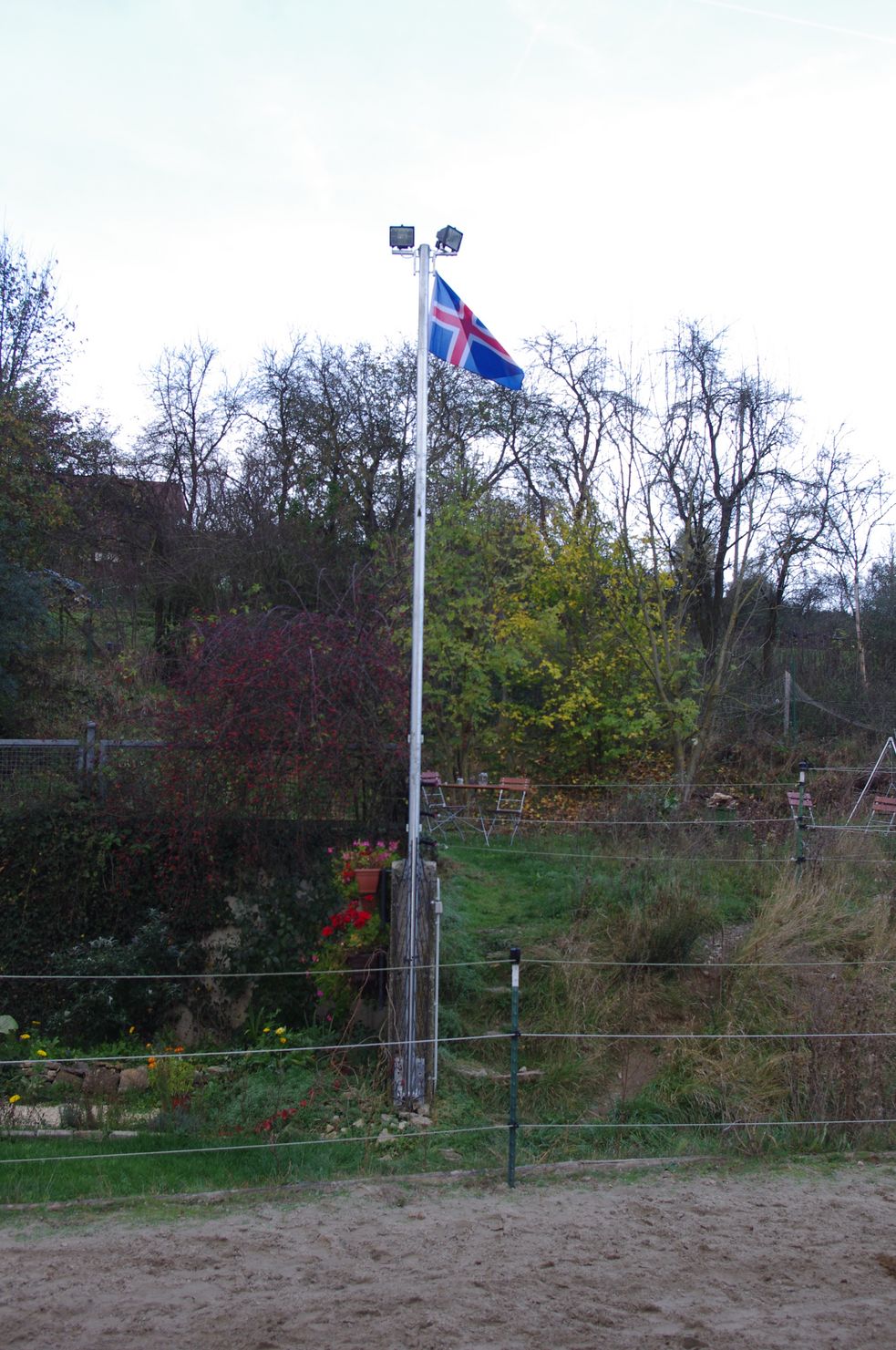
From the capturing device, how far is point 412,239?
8.04 meters

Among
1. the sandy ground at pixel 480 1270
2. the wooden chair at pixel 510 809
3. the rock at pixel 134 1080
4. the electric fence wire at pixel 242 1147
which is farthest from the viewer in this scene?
the wooden chair at pixel 510 809

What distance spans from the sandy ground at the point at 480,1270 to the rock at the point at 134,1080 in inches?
116

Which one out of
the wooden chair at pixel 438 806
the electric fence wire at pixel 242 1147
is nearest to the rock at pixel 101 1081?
the electric fence wire at pixel 242 1147

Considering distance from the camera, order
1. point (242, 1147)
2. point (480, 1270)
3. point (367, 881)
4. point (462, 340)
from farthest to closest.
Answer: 1. point (367, 881)
2. point (462, 340)
3. point (242, 1147)
4. point (480, 1270)

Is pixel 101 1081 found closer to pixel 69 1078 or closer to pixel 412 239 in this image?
pixel 69 1078

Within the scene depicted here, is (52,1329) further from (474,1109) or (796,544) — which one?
(796,544)

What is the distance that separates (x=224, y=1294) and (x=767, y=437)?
15.2 m

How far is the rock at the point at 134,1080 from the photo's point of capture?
28.1ft

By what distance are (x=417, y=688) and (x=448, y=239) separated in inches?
132

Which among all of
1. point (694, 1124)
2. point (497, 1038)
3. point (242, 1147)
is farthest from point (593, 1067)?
point (242, 1147)

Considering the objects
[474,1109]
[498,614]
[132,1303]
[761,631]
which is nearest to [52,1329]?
[132,1303]

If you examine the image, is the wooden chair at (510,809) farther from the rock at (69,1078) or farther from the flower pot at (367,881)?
the rock at (69,1078)

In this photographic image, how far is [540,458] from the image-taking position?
86.2ft

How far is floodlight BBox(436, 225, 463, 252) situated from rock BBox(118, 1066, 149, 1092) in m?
6.76
